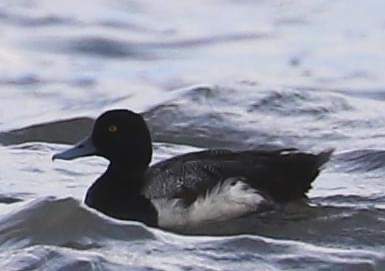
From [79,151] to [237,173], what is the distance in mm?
1013

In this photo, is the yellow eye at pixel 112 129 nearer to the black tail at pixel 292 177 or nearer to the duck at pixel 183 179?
the duck at pixel 183 179

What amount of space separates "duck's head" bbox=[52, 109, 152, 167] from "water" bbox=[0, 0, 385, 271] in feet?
1.08

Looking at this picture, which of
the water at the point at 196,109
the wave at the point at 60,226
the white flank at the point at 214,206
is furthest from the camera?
the white flank at the point at 214,206

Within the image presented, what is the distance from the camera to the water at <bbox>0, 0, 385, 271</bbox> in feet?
32.4

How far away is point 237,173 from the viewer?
10.8m

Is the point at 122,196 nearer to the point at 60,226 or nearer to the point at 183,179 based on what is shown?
the point at 183,179

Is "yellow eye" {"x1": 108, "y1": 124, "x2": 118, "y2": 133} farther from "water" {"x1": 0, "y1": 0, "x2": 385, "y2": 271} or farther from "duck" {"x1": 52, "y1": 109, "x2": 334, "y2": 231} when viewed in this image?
"water" {"x1": 0, "y1": 0, "x2": 385, "y2": 271}

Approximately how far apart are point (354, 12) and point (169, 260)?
803 centimetres

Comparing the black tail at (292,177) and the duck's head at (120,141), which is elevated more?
the duck's head at (120,141)

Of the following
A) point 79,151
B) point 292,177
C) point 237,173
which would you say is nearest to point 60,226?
point 79,151

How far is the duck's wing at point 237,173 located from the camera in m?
10.7

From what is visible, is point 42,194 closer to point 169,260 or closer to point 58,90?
point 169,260

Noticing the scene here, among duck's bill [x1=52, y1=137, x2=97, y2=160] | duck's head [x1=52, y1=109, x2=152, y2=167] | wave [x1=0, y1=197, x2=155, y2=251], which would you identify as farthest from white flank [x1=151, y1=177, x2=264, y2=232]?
duck's bill [x1=52, y1=137, x2=97, y2=160]

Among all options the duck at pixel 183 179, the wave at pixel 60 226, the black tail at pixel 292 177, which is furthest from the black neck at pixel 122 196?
the black tail at pixel 292 177
